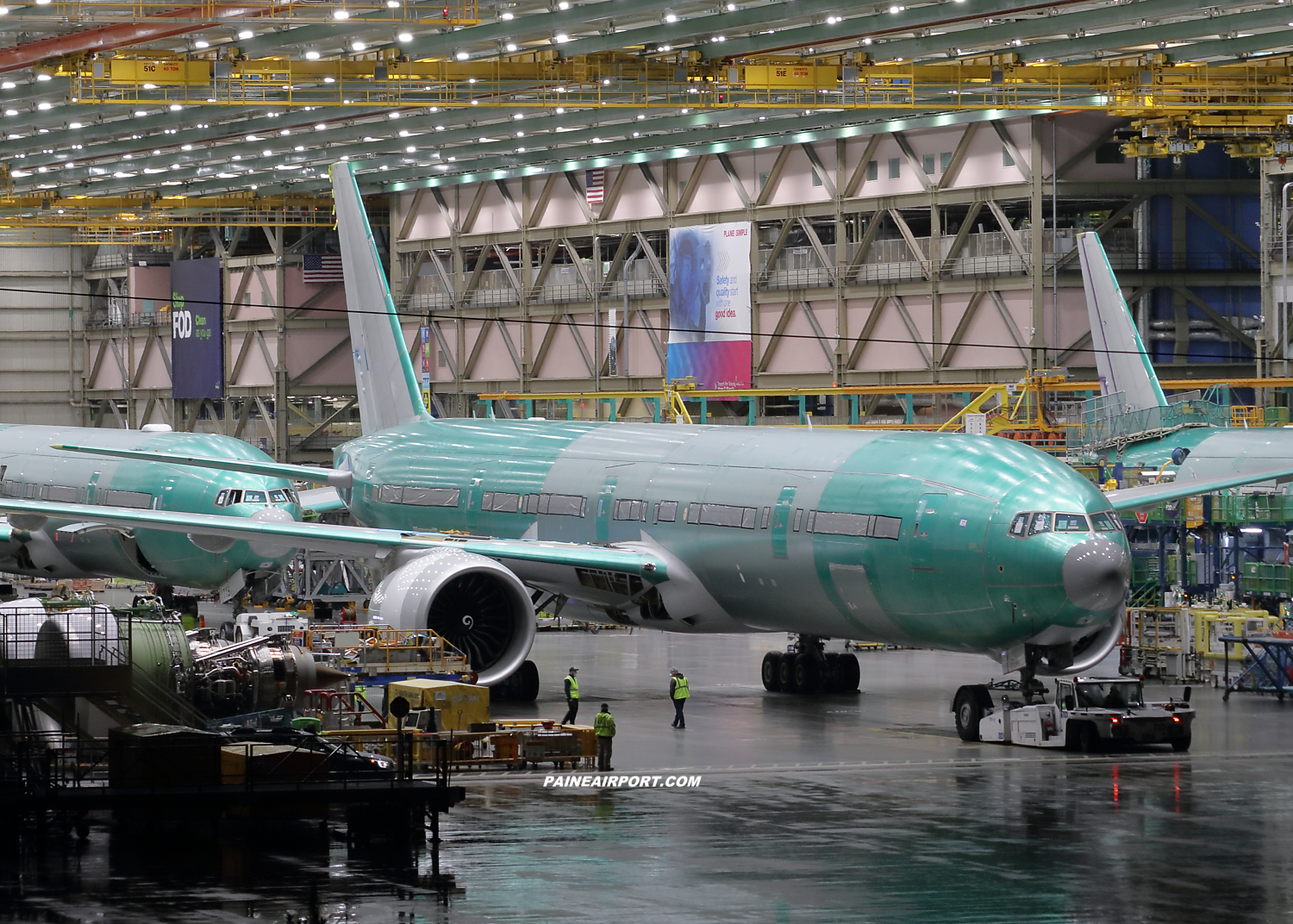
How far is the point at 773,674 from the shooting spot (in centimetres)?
3334

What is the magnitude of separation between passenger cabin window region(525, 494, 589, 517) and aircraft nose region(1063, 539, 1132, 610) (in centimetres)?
1037

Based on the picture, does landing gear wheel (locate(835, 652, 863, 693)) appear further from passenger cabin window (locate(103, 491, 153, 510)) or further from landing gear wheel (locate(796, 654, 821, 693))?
passenger cabin window (locate(103, 491, 153, 510))

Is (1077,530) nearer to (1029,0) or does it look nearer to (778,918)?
(778,918)

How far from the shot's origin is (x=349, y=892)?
633 inches

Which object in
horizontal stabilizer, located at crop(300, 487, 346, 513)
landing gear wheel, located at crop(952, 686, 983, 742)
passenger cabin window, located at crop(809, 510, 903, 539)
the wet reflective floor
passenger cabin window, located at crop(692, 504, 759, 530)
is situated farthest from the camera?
horizontal stabilizer, located at crop(300, 487, 346, 513)

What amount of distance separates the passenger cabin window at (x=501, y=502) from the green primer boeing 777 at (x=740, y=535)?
0.04 meters

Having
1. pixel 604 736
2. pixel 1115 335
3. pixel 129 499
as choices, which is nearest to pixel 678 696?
pixel 604 736

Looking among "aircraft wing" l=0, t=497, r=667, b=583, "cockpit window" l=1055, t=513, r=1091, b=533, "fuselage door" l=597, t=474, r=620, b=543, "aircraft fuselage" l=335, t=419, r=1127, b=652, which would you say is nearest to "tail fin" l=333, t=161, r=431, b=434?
"aircraft fuselage" l=335, t=419, r=1127, b=652

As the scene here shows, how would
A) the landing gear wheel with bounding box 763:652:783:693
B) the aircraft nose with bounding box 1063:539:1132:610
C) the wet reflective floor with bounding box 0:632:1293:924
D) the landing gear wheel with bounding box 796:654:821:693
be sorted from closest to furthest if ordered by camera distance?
the wet reflective floor with bounding box 0:632:1293:924, the aircraft nose with bounding box 1063:539:1132:610, the landing gear wheel with bounding box 796:654:821:693, the landing gear wheel with bounding box 763:652:783:693

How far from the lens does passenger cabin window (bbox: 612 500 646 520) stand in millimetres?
31891

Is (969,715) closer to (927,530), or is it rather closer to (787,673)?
(927,530)

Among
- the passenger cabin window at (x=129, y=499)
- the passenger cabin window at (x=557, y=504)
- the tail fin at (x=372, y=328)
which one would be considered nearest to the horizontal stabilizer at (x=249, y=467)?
the tail fin at (x=372, y=328)

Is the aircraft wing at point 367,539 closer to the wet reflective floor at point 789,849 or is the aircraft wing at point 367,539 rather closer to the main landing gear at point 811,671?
the main landing gear at point 811,671

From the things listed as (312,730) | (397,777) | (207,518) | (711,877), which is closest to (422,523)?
(207,518)
